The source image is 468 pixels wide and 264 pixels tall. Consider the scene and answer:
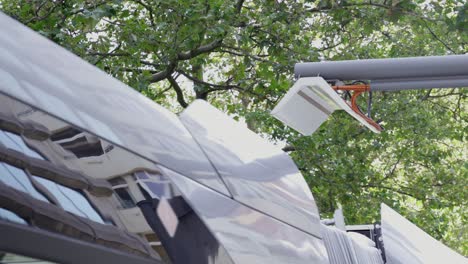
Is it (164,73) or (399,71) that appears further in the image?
(164,73)

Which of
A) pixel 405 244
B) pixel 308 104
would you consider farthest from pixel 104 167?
pixel 405 244

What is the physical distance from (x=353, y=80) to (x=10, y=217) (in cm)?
204

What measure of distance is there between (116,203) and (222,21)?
24.6 feet

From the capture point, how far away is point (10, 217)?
985 millimetres

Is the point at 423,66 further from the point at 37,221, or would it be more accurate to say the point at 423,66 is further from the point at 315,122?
the point at 37,221

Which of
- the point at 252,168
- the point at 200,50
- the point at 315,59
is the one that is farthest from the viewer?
the point at 200,50

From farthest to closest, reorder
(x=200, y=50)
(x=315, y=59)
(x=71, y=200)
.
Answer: (x=200, y=50), (x=315, y=59), (x=71, y=200)

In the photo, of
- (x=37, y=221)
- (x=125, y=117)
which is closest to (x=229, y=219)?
(x=125, y=117)

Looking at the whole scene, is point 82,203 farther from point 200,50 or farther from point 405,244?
point 200,50

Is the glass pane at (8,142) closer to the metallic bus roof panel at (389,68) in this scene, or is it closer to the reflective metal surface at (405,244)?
the metallic bus roof panel at (389,68)

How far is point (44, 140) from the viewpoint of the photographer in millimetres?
1105

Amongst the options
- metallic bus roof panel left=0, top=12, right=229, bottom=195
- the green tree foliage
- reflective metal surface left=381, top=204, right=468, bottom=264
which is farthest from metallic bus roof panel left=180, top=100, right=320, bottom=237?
the green tree foliage

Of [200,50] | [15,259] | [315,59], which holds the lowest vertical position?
[15,259]

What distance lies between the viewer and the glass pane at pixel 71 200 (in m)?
1.09
